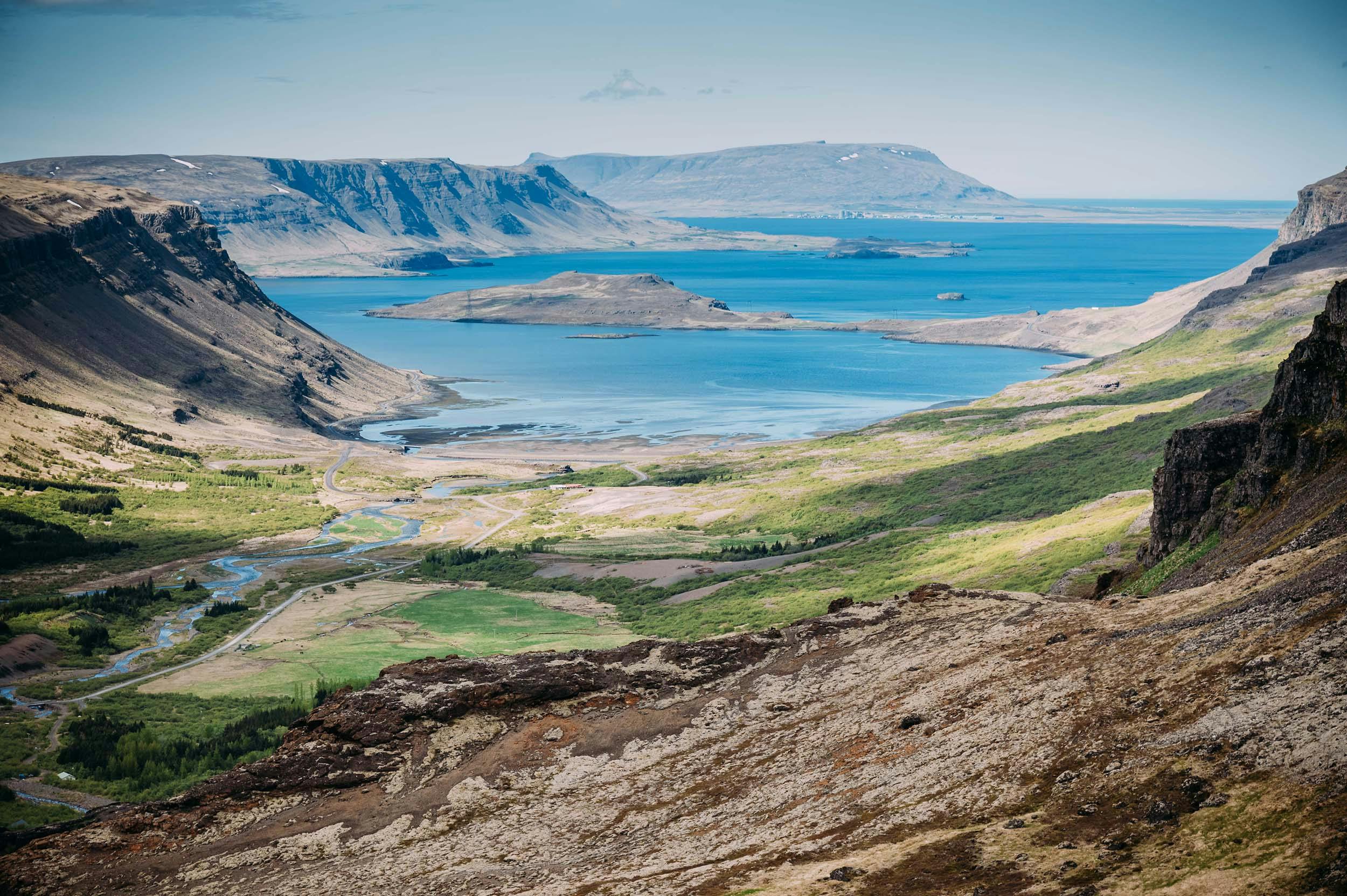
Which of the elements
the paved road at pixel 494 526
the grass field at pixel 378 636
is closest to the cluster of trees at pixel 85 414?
the paved road at pixel 494 526

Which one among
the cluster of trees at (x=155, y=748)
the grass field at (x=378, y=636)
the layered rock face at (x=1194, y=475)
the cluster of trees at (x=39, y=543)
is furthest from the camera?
the cluster of trees at (x=39, y=543)

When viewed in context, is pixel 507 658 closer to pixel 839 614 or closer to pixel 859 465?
pixel 839 614

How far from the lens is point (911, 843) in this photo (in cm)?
2719

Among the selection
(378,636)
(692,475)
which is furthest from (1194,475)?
(692,475)

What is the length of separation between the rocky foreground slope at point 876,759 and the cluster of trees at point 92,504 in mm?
100006

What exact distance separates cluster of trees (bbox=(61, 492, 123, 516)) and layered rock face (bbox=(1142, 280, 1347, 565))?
115 meters

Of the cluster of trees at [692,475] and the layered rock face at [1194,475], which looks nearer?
the layered rock face at [1194,475]

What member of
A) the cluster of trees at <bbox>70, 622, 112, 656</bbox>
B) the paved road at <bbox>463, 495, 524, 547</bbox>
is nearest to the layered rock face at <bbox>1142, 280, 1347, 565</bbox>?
the cluster of trees at <bbox>70, 622, 112, 656</bbox>

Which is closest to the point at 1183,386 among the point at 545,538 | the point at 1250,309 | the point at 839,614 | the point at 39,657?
the point at 1250,309

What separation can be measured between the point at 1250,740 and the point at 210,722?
6128 cm

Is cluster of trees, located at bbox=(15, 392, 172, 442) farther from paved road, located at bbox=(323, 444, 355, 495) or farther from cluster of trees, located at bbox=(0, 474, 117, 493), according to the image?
paved road, located at bbox=(323, 444, 355, 495)

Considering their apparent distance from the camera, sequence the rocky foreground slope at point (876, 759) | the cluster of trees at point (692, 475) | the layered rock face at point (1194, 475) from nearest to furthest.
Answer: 1. the rocky foreground slope at point (876, 759)
2. the layered rock face at point (1194, 475)
3. the cluster of trees at point (692, 475)

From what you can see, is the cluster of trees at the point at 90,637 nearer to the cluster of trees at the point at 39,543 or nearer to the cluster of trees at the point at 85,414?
the cluster of trees at the point at 39,543

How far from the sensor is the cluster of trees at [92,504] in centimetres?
12875
